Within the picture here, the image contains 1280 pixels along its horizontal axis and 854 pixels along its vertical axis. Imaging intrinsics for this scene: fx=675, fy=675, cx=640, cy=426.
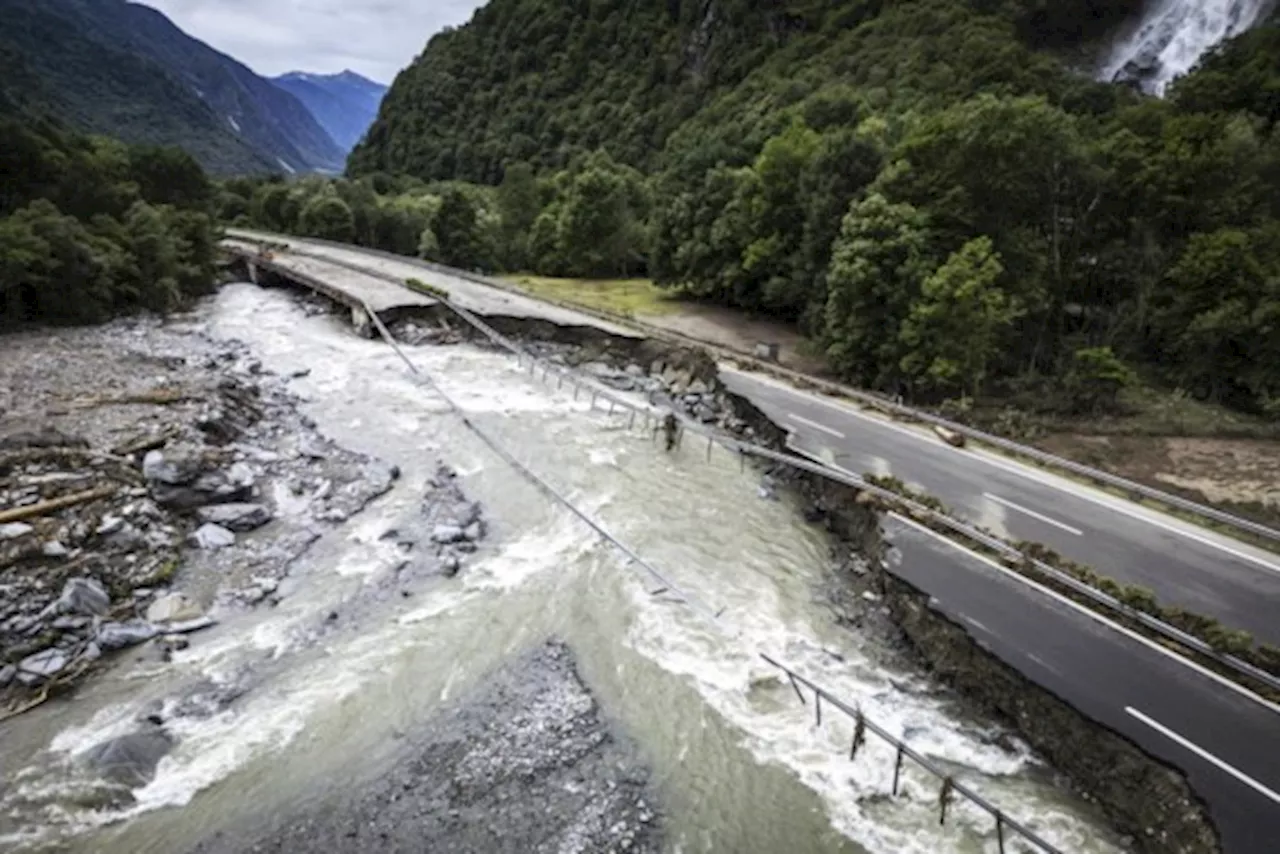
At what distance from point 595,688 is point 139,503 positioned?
11.4m

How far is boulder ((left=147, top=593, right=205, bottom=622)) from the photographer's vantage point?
41.0 ft

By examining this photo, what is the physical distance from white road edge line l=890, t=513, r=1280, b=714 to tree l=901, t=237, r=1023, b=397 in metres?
8.84

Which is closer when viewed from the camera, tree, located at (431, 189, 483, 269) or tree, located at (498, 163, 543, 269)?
tree, located at (431, 189, 483, 269)

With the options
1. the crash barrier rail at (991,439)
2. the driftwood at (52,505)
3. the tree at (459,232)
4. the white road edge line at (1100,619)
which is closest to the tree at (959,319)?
the crash barrier rail at (991,439)

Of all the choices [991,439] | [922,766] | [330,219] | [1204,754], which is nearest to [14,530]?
[922,766]

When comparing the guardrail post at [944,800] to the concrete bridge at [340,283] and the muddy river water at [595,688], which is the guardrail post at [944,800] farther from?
the concrete bridge at [340,283]

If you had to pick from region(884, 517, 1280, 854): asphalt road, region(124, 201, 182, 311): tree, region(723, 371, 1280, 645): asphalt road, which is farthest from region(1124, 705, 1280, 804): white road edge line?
region(124, 201, 182, 311): tree

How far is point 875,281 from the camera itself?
24234 mm

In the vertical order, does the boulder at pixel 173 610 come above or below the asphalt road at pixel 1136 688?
below

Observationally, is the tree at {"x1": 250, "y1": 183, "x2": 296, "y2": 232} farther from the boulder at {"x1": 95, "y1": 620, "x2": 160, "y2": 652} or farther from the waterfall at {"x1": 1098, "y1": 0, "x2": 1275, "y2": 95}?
the waterfall at {"x1": 1098, "y1": 0, "x2": 1275, "y2": 95}

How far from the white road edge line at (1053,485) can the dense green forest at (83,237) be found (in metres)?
32.8

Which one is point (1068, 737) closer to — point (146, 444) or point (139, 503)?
point (139, 503)

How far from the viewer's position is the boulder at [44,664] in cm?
1088

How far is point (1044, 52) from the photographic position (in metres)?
61.0
